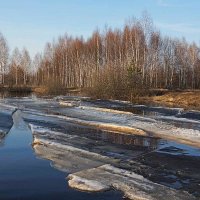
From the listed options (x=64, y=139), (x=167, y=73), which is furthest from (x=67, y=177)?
(x=167, y=73)

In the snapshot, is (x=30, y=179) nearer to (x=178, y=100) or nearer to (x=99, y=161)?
(x=99, y=161)

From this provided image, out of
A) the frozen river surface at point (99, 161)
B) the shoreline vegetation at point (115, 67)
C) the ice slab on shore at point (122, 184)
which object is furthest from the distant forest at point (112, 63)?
the ice slab on shore at point (122, 184)

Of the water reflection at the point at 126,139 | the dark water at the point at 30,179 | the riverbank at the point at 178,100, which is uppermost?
the riverbank at the point at 178,100

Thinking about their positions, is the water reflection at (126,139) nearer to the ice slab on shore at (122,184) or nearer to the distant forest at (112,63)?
the ice slab on shore at (122,184)

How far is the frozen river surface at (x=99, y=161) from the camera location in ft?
32.7

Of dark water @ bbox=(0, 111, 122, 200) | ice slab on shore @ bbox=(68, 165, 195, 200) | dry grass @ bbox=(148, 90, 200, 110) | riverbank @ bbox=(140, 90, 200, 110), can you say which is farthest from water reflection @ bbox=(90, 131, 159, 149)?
dry grass @ bbox=(148, 90, 200, 110)

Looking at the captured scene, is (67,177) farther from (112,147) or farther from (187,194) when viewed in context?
(112,147)

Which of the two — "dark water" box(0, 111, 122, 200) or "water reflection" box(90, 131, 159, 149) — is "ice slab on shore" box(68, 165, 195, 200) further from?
"water reflection" box(90, 131, 159, 149)

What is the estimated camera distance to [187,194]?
970cm

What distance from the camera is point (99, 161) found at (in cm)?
1313

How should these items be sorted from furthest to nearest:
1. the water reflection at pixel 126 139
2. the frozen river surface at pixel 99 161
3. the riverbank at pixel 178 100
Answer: the riverbank at pixel 178 100
the water reflection at pixel 126 139
the frozen river surface at pixel 99 161

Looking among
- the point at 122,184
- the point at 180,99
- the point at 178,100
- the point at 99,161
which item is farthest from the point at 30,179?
the point at 180,99

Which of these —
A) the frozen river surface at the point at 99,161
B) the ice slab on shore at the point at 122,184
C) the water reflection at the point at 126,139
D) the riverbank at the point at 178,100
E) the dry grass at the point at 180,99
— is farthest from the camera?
the dry grass at the point at 180,99

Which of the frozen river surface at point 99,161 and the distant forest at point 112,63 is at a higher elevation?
the distant forest at point 112,63
